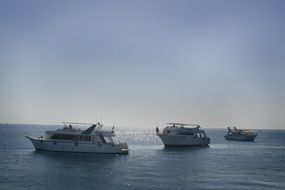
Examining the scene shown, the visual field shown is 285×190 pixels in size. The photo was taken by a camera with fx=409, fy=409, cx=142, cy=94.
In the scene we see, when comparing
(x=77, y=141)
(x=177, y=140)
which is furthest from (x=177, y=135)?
(x=77, y=141)

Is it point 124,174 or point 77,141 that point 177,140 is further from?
point 124,174

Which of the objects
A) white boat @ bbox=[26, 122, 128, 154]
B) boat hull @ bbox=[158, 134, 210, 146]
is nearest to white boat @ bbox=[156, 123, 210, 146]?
boat hull @ bbox=[158, 134, 210, 146]

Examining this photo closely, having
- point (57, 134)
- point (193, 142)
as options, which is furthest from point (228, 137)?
point (57, 134)

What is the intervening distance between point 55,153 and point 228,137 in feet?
331

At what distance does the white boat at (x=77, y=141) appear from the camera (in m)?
66.6

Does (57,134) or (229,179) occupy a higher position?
(57,134)

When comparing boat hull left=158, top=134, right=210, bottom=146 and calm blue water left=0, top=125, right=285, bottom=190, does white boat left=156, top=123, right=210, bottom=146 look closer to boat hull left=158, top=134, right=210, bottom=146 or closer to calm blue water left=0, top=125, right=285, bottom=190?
boat hull left=158, top=134, right=210, bottom=146

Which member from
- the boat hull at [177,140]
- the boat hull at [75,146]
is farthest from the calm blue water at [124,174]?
the boat hull at [177,140]

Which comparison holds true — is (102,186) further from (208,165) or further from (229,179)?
(208,165)

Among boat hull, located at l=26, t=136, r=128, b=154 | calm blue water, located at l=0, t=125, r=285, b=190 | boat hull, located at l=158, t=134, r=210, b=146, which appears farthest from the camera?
boat hull, located at l=158, t=134, r=210, b=146

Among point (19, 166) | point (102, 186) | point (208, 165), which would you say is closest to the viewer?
point (102, 186)

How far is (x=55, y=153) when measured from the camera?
6606 cm

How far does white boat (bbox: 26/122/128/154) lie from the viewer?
6656 cm

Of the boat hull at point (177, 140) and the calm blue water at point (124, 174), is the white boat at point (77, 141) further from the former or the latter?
the boat hull at point (177, 140)
